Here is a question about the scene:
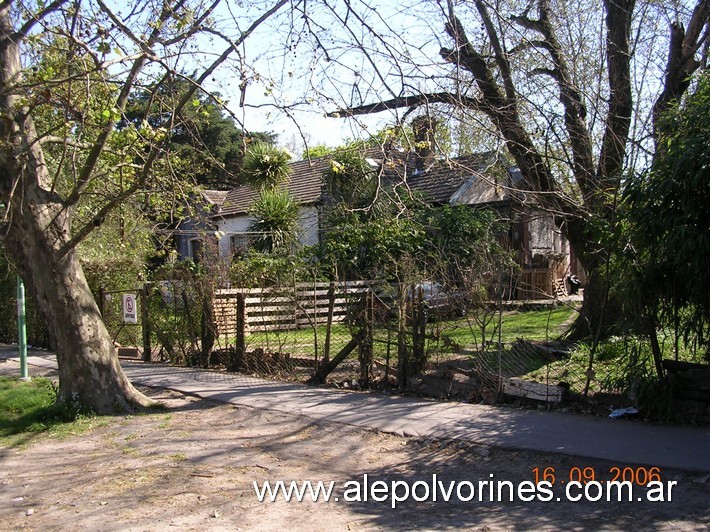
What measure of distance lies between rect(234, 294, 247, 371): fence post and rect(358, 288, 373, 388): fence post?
2.65 metres

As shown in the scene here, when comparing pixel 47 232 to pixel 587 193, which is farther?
pixel 587 193

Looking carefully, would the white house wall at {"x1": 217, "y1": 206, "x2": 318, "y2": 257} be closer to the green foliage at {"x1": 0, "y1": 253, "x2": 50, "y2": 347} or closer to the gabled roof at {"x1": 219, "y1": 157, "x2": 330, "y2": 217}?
the gabled roof at {"x1": 219, "y1": 157, "x2": 330, "y2": 217}

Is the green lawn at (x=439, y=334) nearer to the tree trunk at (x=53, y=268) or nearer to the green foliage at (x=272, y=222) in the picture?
the tree trunk at (x=53, y=268)

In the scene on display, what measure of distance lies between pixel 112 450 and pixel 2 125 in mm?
4422

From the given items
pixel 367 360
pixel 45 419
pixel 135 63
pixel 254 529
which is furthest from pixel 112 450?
pixel 135 63

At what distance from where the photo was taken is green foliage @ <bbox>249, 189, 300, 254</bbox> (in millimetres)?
20688

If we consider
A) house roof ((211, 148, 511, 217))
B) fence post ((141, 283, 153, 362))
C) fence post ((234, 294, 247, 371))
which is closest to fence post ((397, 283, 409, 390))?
fence post ((234, 294, 247, 371))

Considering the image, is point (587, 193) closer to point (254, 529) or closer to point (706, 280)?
point (706, 280)

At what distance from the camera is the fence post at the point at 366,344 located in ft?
31.5

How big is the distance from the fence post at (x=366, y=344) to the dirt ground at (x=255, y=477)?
5.74 feet

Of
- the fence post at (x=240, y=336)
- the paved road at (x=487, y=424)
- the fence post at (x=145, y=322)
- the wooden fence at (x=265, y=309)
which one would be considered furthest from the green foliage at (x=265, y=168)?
the paved road at (x=487, y=424)

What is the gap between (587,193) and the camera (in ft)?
38.3

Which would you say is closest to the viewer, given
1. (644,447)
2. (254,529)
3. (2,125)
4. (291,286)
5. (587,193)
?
(254,529)

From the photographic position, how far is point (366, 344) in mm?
9719
